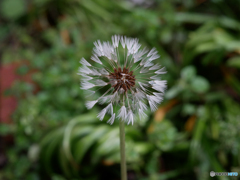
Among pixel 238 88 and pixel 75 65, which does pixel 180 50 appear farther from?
pixel 75 65

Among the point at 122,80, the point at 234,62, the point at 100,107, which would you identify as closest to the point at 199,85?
the point at 234,62

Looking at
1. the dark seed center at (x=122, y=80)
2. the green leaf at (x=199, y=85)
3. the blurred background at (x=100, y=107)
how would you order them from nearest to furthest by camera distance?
1. the dark seed center at (x=122, y=80)
2. the blurred background at (x=100, y=107)
3. the green leaf at (x=199, y=85)

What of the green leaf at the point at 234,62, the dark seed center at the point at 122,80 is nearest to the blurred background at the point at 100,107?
the green leaf at the point at 234,62

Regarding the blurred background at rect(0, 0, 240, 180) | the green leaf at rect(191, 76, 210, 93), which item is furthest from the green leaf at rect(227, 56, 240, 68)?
the green leaf at rect(191, 76, 210, 93)

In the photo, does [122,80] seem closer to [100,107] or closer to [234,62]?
[100,107]

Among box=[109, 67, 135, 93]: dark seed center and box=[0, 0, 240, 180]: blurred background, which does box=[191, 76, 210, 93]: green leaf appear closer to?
box=[0, 0, 240, 180]: blurred background

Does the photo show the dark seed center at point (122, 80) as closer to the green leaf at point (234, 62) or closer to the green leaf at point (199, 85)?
the green leaf at point (199, 85)
